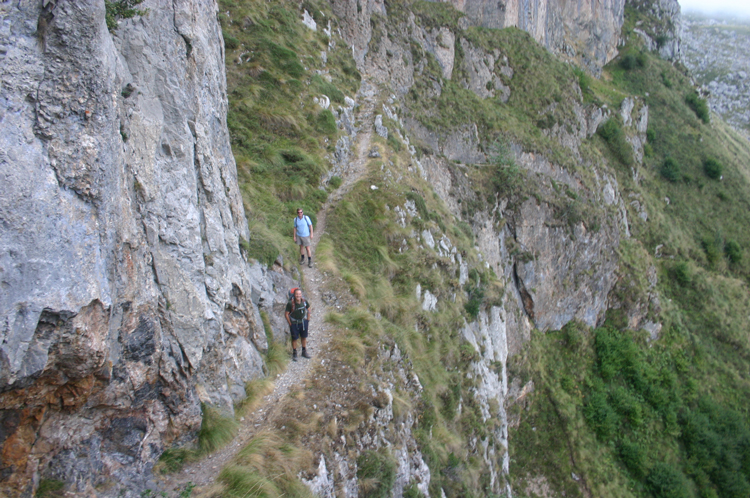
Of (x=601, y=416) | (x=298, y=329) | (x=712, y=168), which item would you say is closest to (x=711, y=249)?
(x=712, y=168)

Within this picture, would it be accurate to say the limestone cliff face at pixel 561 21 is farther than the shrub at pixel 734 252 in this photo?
No

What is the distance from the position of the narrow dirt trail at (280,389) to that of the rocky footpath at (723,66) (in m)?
94.2

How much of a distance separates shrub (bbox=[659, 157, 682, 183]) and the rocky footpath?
146ft

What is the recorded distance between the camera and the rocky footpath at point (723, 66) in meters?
96.4

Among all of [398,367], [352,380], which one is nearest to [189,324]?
[352,380]

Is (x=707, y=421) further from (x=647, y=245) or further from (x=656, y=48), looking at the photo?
(x=656, y=48)

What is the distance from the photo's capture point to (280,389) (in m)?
8.09

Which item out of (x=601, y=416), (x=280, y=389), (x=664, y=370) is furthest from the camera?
(x=664, y=370)

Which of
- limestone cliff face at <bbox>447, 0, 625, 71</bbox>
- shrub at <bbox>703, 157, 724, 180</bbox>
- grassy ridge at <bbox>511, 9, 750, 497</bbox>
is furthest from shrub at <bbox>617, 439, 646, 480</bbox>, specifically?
limestone cliff face at <bbox>447, 0, 625, 71</bbox>

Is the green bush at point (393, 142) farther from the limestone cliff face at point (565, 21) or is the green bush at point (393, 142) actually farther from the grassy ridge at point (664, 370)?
the limestone cliff face at point (565, 21)

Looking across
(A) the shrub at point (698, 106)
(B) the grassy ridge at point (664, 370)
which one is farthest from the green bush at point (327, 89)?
(A) the shrub at point (698, 106)

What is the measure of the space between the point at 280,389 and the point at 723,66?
16374 cm

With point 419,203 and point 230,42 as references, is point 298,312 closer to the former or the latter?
point 419,203

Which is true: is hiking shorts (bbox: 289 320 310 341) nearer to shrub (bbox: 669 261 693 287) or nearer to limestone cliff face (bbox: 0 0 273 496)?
limestone cliff face (bbox: 0 0 273 496)
